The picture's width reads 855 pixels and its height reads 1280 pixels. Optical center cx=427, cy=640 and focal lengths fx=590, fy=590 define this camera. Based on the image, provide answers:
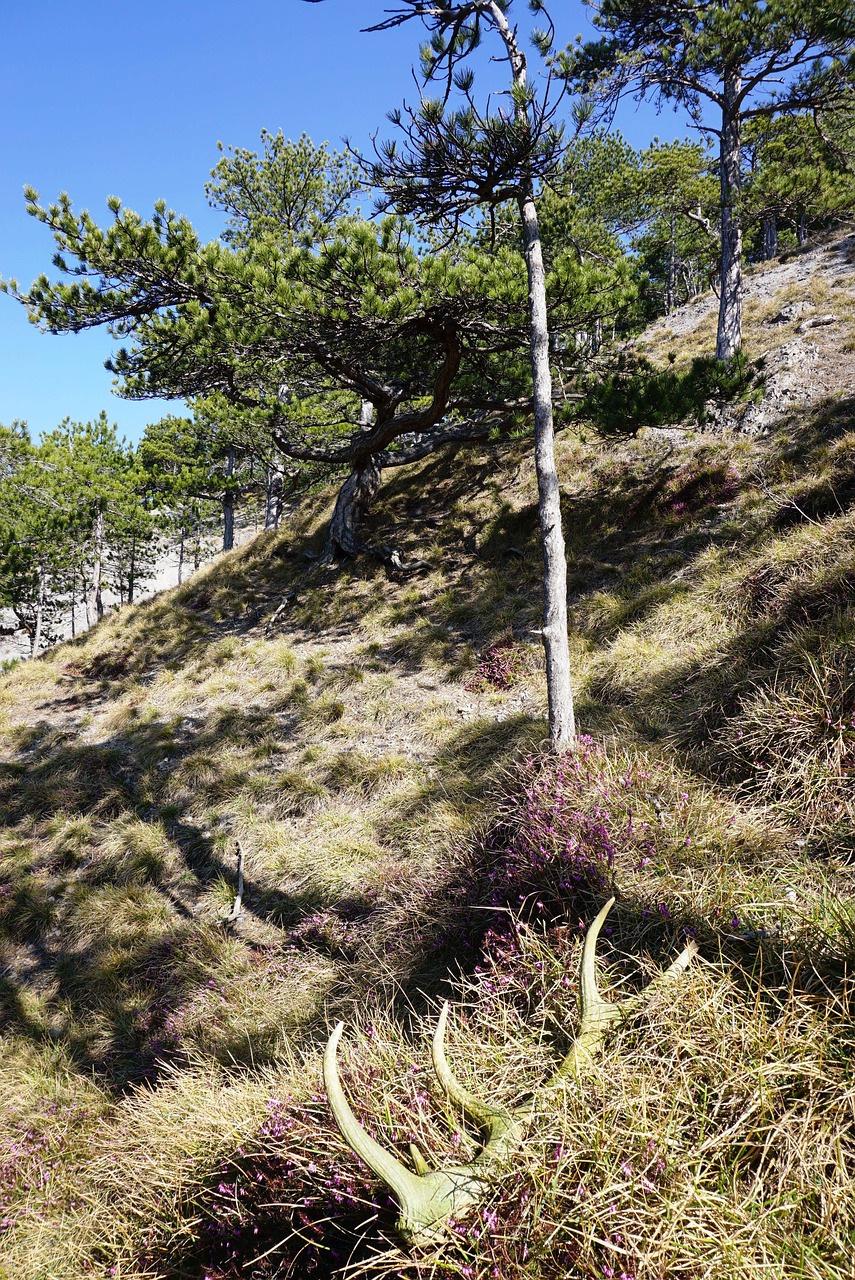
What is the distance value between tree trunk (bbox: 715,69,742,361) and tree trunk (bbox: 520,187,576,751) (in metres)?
7.86

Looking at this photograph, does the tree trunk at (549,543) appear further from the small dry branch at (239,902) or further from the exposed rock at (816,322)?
the exposed rock at (816,322)

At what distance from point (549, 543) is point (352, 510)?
9.23 metres

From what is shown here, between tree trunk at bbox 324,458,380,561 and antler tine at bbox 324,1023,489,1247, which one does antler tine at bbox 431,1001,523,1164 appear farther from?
tree trunk at bbox 324,458,380,561

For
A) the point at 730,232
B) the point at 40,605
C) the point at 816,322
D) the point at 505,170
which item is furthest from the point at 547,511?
the point at 40,605

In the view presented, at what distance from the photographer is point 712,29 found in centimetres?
891

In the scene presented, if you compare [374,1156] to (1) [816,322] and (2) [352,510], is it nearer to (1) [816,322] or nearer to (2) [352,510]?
(2) [352,510]

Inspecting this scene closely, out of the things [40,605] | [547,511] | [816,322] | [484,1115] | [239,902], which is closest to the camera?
[484,1115]

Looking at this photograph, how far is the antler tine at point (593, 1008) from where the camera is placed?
8.19ft

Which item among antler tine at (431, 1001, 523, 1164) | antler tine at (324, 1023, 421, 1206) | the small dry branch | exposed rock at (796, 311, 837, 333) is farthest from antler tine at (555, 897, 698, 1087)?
Answer: exposed rock at (796, 311, 837, 333)

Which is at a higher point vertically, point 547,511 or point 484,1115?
point 547,511

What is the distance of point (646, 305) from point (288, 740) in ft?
28.8

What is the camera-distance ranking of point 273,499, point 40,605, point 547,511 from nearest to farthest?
1. point 547,511
2. point 273,499
3. point 40,605

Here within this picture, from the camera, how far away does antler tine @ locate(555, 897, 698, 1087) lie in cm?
250

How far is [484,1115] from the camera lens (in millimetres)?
2451
